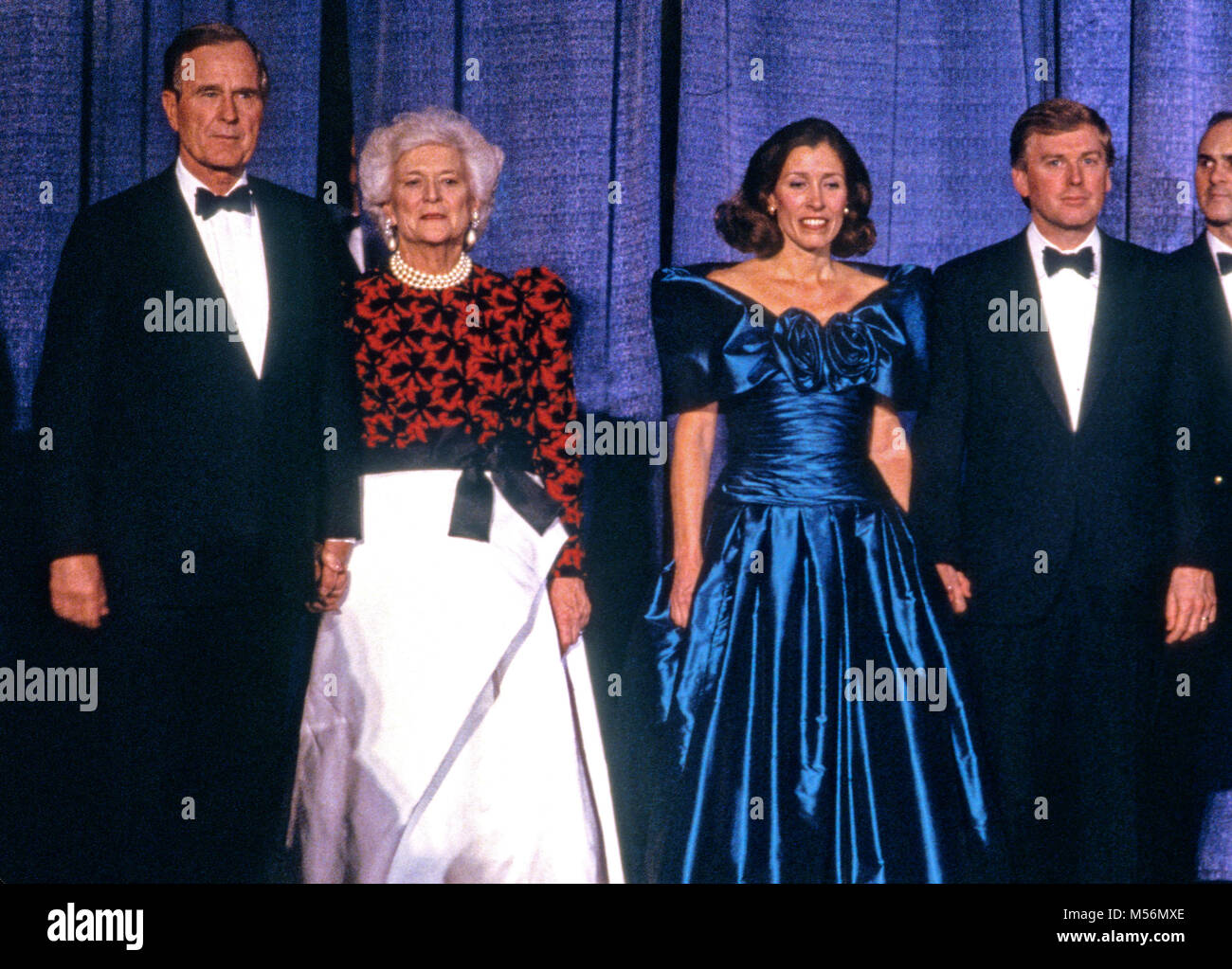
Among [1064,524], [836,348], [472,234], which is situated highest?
[472,234]

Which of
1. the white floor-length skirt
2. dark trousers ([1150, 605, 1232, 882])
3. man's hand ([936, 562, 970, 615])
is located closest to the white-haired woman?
the white floor-length skirt

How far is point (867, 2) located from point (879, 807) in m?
1.88

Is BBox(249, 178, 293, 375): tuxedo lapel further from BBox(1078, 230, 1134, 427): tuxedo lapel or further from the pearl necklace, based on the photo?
BBox(1078, 230, 1134, 427): tuxedo lapel

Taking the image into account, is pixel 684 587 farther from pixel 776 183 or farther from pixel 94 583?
pixel 94 583

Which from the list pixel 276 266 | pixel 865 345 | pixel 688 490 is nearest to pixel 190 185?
pixel 276 266

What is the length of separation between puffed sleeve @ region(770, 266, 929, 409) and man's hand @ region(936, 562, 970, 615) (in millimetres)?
369

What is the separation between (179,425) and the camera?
10.4 ft

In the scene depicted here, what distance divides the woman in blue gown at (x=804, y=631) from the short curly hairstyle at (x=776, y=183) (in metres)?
0.13

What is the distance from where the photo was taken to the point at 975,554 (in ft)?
10.8

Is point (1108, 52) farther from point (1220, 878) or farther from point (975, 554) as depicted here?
point (1220, 878)

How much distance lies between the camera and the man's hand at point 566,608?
3.28 metres

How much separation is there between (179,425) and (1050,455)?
187 centimetres

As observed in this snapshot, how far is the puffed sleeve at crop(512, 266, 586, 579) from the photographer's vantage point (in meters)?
3.25

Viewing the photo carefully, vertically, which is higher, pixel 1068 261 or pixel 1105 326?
pixel 1068 261
